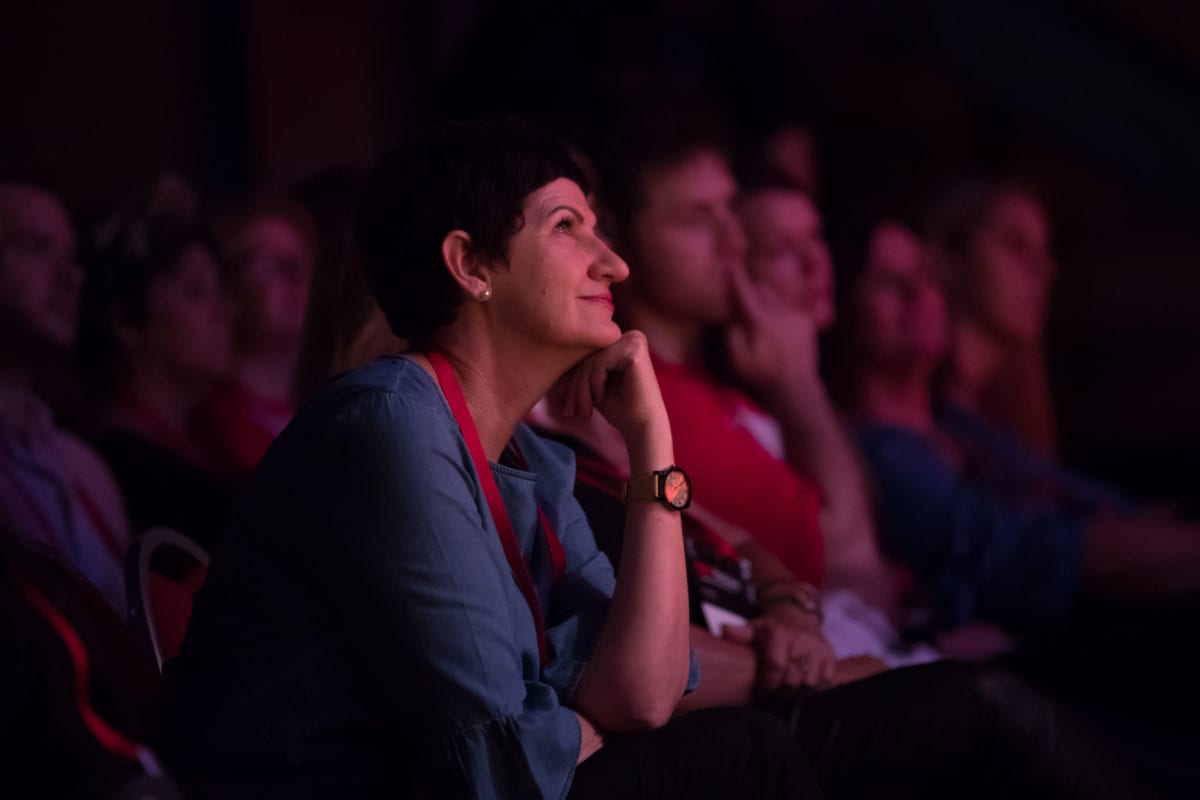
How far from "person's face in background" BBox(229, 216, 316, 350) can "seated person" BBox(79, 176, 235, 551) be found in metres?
0.07

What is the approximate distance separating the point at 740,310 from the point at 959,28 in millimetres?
2170

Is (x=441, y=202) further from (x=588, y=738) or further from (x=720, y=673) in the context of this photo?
(x=720, y=673)

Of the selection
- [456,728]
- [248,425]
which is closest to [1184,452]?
[248,425]

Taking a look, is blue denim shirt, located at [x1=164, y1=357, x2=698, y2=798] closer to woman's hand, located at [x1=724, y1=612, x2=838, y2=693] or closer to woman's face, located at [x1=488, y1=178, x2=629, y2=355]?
woman's face, located at [x1=488, y1=178, x2=629, y2=355]

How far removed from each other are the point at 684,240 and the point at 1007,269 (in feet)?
5.12

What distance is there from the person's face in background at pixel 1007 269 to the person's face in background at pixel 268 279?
1688 mm

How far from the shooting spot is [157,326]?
8.52 feet

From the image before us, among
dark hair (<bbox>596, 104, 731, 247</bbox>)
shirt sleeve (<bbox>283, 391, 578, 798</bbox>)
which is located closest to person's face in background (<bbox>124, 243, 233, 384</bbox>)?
dark hair (<bbox>596, 104, 731, 247</bbox>)

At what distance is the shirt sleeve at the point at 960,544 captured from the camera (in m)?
2.93

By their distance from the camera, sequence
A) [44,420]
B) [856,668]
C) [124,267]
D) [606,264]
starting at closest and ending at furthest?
[606,264] < [856,668] < [44,420] < [124,267]

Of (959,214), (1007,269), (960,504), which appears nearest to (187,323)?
(960,504)

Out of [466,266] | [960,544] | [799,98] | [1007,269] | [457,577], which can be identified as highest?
[799,98]

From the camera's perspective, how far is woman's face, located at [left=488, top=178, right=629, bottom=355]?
4.80 ft

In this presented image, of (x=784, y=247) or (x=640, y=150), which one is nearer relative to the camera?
(x=640, y=150)
